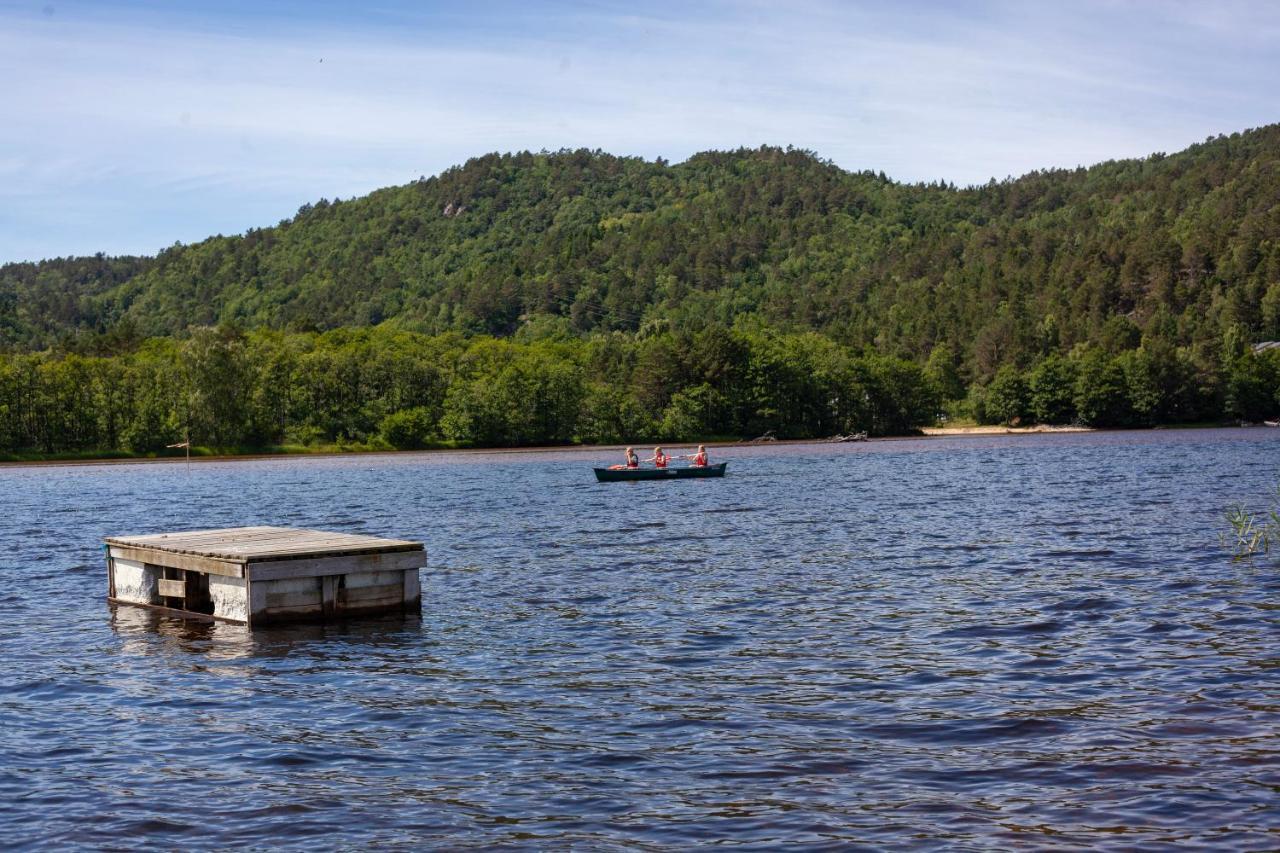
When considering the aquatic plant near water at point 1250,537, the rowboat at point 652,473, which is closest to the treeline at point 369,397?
the rowboat at point 652,473

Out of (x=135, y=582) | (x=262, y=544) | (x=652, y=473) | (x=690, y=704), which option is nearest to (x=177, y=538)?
(x=135, y=582)

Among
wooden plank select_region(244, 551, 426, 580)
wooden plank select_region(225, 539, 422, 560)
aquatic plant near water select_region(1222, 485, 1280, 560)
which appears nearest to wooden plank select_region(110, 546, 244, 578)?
wooden plank select_region(225, 539, 422, 560)

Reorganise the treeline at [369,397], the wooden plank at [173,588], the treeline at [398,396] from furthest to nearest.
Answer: the treeline at [398,396]
the treeline at [369,397]
the wooden plank at [173,588]

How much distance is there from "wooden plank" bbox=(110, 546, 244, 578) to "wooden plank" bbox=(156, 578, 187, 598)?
36 centimetres

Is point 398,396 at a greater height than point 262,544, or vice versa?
point 398,396

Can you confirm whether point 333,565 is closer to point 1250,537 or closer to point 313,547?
point 313,547

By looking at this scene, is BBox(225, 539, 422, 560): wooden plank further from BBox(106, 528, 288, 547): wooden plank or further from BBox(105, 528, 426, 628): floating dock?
BBox(106, 528, 288, 547): wooden plank

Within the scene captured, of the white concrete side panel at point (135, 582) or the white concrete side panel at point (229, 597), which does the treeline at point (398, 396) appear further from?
the white concrete side panel at point (229, 597)

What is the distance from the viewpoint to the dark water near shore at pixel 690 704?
14398 mm

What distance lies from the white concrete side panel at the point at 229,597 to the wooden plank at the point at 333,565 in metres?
0.54

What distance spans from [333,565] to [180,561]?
432 cm

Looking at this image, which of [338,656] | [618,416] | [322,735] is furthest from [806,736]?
[618,416]

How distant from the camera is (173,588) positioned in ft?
97.5

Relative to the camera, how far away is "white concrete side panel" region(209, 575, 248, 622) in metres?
27.5
